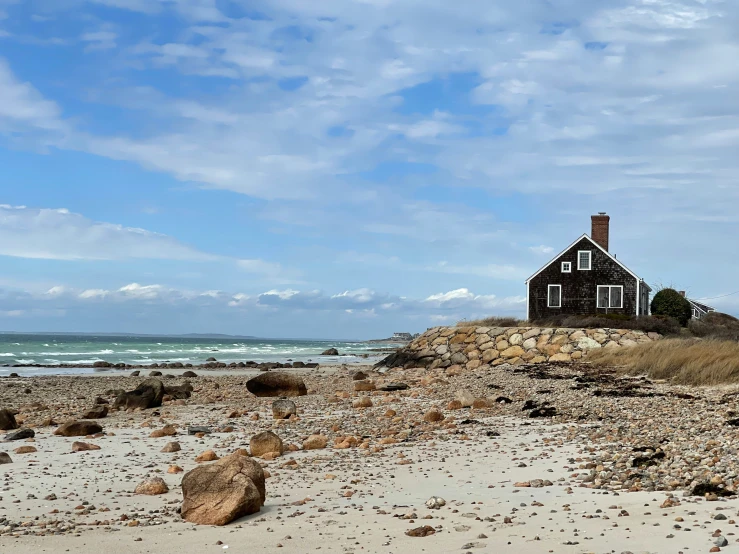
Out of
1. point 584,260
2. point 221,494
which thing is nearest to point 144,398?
point 221,494

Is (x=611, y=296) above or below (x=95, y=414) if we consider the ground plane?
above

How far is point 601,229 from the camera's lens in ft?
136

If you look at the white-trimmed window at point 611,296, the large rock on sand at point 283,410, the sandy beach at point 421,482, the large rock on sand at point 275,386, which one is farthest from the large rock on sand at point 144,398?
the white-trimmed window at point 611,296

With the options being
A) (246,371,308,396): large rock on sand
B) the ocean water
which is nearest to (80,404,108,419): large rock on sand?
(246,371,308,396): large rock on sand

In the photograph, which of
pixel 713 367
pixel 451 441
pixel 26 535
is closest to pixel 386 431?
pixel 451 441

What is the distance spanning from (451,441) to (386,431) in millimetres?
1324

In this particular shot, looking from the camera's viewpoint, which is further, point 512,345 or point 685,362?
point 512,345

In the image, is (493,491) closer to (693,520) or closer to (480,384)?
(693,520)

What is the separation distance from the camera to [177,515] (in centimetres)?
655

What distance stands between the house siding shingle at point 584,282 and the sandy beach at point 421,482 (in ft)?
88.1

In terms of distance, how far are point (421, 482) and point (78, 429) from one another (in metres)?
6.74

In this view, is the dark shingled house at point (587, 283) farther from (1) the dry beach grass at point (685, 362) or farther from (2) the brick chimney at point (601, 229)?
(1) the dry beach grass at point (685, 362)

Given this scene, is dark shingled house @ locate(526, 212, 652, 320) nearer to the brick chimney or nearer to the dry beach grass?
the brick chimney

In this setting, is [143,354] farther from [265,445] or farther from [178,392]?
[265,445]
